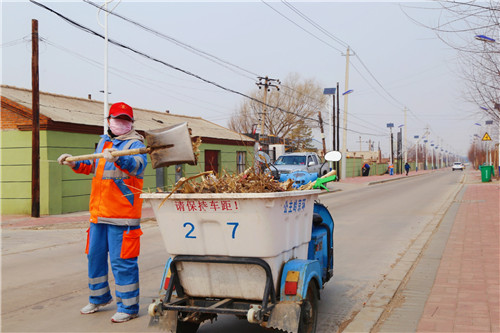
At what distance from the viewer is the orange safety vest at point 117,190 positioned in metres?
4.59

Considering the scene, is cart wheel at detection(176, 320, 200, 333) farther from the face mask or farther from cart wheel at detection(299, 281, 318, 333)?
the face mask

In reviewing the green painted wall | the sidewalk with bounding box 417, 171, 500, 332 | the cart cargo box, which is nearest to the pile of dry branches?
the cart cargo box

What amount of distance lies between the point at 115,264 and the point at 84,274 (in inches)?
115

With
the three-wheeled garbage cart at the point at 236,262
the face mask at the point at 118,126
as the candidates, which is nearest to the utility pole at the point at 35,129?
the face mask at the point at 118,126

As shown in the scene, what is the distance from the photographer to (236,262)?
3.71 metres

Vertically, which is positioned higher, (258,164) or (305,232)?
(258,164)

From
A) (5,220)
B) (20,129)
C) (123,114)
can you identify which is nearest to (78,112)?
(20,129)

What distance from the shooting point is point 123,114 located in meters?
4.75

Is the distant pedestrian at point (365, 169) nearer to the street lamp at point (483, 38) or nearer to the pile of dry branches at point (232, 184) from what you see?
the street lamp at point (483, 38)

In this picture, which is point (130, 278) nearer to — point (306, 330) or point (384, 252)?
point (306, 330)

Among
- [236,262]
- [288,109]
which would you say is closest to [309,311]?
[236,262]

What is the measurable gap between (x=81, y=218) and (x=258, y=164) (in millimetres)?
12159

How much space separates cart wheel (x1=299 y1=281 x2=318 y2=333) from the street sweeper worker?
170 centimetres

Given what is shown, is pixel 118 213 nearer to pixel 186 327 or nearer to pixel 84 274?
pixel 186 327
